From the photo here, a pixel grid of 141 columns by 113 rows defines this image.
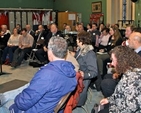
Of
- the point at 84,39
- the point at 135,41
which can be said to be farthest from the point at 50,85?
the point at 135,41

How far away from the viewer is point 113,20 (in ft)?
34.1

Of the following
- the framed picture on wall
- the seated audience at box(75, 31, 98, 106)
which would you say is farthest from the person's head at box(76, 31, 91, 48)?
the framed picture on wall

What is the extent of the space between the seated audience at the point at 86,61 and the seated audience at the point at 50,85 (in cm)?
102

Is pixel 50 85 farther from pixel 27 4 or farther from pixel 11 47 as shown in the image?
pixel 27 4

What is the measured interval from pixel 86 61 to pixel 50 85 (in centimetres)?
136

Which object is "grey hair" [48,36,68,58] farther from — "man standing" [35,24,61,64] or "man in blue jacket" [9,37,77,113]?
"man standing" [35,24,61,64]

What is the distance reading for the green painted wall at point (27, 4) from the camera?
11.7 meters

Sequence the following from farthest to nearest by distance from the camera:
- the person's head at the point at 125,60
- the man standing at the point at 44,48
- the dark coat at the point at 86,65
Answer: the man standing at the point at 44,48, the dark coat at the point at 86,65, the person's head at the point at 125,60

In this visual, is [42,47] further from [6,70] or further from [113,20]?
[113,20]

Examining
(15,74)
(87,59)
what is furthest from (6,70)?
(87,59)

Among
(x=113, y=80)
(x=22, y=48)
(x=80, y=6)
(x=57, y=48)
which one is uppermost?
(x=80, y=6)

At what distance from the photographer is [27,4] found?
12359mm

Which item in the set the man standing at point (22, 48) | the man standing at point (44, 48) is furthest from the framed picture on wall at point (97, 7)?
the man standing at point (22, 48)

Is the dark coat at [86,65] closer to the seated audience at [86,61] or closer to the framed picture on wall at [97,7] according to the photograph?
the seated audience at [86,61]
